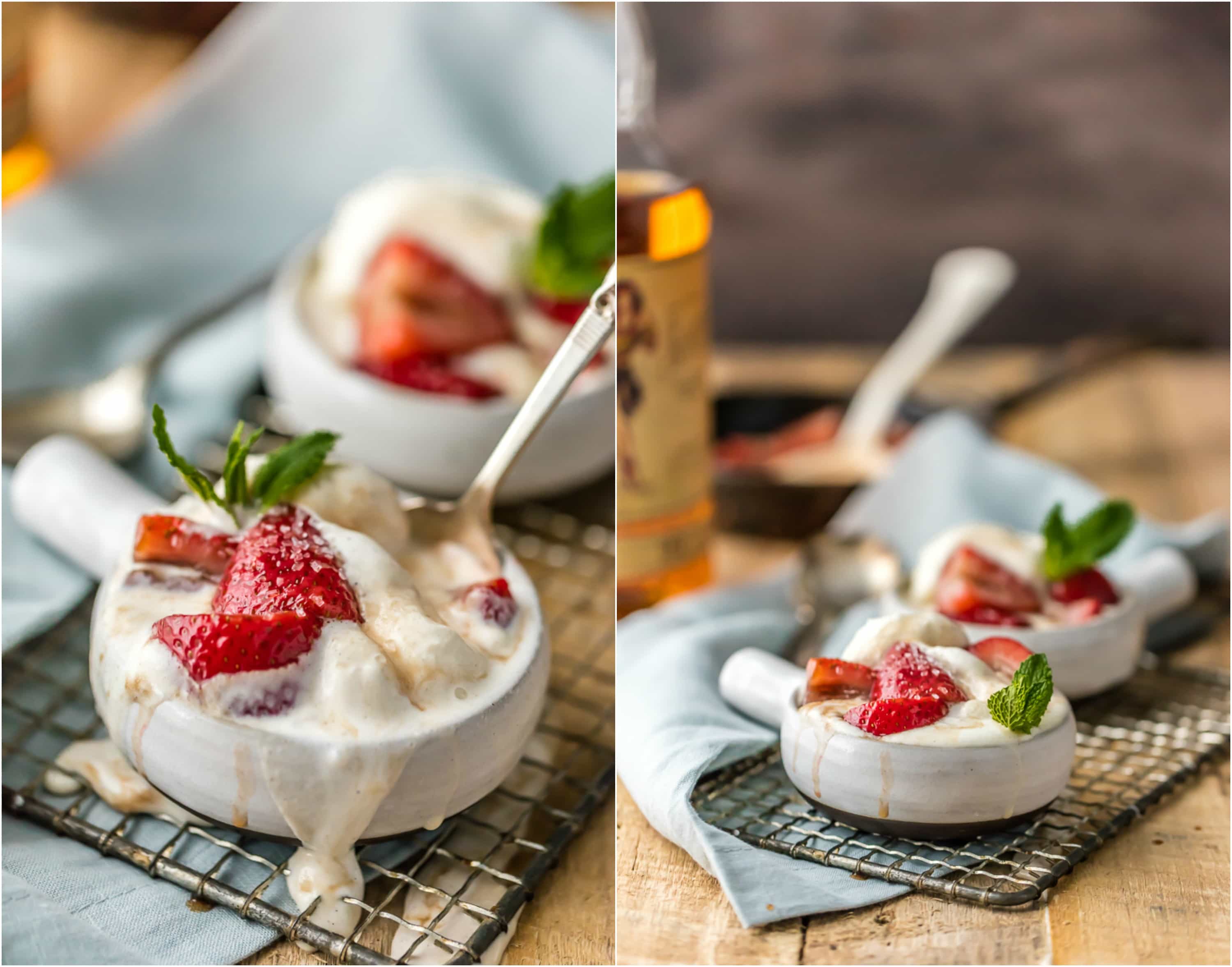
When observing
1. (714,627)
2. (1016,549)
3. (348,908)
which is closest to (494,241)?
(714,627)

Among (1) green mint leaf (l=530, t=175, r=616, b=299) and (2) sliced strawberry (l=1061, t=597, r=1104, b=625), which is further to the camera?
(1) green mint leaf (l=530, t=175, r=616, b=299)

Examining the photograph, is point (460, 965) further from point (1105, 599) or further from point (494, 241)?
point (494, 241)

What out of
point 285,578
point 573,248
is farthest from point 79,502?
point 573,248

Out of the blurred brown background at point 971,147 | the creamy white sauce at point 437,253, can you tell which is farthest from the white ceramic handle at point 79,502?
the blurred brown background at point 971,147

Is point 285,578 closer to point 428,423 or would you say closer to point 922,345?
point 428,423

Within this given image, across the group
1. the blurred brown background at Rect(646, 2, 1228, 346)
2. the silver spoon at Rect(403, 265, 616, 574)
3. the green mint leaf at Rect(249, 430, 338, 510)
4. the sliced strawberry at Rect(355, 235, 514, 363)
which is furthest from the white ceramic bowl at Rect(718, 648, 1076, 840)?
the blurred brown background at Rect(646, 2, 1228, 346)

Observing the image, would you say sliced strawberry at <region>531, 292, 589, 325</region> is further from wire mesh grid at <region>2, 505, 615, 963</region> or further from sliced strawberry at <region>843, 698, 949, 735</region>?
sliced strawberry at <region>843, 698, 949, 735</region>

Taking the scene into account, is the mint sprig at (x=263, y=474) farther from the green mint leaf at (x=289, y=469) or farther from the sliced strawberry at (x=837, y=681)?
the sliced strawberry at (x=837, y=681)
